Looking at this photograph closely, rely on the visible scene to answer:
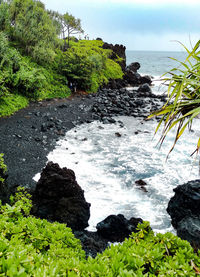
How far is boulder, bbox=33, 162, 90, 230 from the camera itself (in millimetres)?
5906

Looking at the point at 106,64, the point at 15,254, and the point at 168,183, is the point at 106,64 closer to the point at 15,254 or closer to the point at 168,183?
the point at 168,183

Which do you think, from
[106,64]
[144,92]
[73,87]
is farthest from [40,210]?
[106,64]

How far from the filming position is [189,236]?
4.94m

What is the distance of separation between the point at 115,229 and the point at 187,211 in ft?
7.14

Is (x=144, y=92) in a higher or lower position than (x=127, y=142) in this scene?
higher

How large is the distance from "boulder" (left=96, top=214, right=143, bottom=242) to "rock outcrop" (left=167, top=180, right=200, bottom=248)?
1.35 metres

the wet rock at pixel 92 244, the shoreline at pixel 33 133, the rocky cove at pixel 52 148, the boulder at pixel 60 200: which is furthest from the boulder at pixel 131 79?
the wet rock at pixel 92 244

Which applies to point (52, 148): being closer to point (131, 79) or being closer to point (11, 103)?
point (11, 103)

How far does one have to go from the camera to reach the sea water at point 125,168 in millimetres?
7465

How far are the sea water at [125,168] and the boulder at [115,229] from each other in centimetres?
58

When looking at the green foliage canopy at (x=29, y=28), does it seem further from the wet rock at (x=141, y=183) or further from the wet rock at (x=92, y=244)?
the wet rock at (x=92, y=244)

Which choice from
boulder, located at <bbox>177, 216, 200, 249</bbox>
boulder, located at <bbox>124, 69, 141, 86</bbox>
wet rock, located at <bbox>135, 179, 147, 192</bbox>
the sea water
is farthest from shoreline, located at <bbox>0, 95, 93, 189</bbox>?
boulder, located at <bbox>124, 69, 141, 86</bbox>

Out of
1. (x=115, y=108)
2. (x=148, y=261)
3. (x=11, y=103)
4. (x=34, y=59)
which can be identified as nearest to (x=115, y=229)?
(x=148, y=261)

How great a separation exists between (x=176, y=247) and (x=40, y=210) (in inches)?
184
